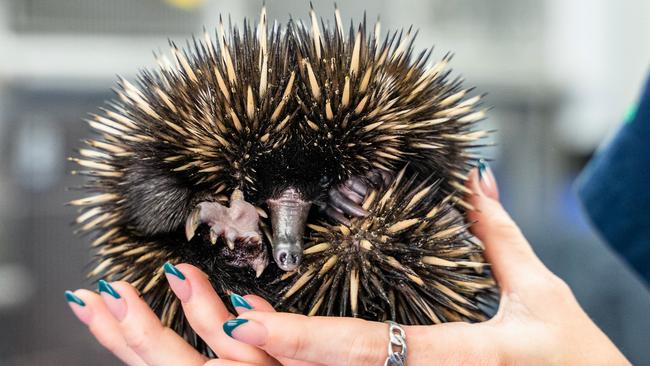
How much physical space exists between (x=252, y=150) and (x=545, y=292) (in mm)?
409

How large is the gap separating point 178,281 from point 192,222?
2.5 inches

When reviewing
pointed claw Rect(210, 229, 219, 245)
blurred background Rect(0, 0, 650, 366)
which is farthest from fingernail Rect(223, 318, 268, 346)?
blurred background Rect(0, 0, 650, 366)

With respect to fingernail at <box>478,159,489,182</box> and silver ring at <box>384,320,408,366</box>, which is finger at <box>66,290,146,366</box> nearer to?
silver ring at <box>384,320,408,366</box>

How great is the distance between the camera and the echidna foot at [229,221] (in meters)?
0.76

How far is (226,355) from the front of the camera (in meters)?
0.82

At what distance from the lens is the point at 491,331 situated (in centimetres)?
80

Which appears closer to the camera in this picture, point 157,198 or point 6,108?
point 157,198

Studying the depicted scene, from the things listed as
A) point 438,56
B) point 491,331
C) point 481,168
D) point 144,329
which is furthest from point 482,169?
point 438,56

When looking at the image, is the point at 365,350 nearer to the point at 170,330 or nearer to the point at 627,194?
the point at 170,330

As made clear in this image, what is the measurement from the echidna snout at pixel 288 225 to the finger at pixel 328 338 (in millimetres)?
55

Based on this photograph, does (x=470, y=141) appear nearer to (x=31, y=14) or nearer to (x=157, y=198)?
(x=157, y=198)

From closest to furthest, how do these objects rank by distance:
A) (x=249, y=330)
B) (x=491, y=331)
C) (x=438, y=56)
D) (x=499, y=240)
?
(x=249, y=330) < (x=491, y=331) < (x=499, y=240) < (x=438, y=56)

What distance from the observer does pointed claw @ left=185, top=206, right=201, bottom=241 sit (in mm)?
761

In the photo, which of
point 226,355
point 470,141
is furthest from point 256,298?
point 470,141
